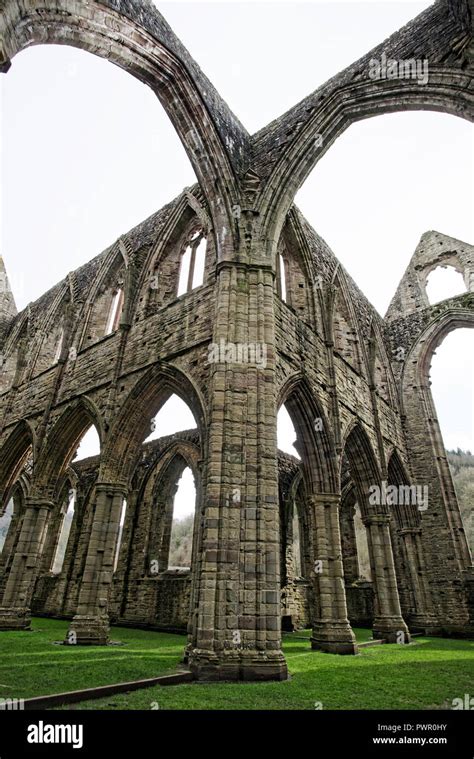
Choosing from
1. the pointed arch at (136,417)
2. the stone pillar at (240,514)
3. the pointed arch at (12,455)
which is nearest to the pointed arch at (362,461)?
the pointed arch at (136,417)

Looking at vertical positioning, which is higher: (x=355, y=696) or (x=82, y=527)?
(x=82, y=527)

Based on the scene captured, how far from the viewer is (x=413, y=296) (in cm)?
1781

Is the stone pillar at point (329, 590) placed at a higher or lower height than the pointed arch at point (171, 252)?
lower

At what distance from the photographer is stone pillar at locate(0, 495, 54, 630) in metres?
10.3

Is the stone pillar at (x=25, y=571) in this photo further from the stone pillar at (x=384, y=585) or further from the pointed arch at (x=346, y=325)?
the pointed arch at (x=346, y=325)

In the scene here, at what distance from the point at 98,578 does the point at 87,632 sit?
0.96 metres

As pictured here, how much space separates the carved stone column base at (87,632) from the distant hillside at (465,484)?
3094cm

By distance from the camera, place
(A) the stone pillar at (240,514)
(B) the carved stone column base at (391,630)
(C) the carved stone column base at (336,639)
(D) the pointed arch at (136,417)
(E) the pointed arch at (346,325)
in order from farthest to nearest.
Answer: (E) the pointed arch at (346,325) → (B) the carved stone column base at (391,630) → (D) the pointed arch at (136,417) → (C) the carved stone column base at (336,639) → (A) the stone pillar at (240,514)

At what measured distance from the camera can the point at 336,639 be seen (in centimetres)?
823

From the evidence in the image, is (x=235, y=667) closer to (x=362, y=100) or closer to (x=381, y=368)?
(x=362, y=100)

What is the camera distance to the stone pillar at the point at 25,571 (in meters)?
10.3

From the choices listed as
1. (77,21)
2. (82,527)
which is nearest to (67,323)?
(82,527)
